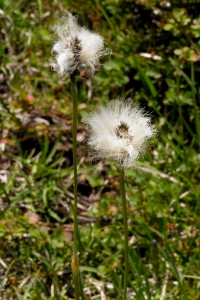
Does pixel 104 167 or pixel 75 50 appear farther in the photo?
pixel 104 167

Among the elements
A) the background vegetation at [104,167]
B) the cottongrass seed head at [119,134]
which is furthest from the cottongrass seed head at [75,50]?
the background vegetation at [104,167]

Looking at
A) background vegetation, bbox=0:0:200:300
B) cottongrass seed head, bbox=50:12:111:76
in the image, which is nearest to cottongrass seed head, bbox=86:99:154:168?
cottongrass seed head, bbox=50:12:111:76

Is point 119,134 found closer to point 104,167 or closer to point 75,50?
point 75,50

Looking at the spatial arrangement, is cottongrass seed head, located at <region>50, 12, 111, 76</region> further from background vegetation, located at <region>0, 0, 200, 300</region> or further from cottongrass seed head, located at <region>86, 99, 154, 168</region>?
background vegetation, located at <region>0, 0, 200, 300</region>

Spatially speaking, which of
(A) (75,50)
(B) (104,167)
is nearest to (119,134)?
(A) (75,50)

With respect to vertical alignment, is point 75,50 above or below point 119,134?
above

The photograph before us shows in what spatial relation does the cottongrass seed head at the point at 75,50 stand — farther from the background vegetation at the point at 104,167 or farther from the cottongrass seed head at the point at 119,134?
the background vegetation at the point at 104,167
